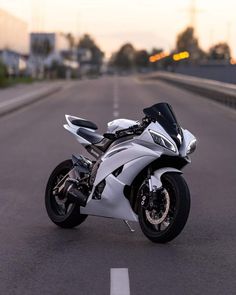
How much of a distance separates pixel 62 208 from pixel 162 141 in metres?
1.72

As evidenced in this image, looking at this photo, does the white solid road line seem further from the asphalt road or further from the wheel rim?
the wheel rim

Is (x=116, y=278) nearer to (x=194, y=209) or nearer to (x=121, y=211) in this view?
(x=121, y=211)

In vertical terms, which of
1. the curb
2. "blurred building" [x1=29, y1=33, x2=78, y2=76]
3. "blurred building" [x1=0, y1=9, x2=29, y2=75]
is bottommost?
"blurred building" [x1=29, y1=33, x2=78, y2=76]

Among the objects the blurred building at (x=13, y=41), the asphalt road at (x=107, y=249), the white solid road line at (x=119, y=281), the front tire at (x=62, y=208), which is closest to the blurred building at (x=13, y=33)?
the blurred building at (x=13, y=41)

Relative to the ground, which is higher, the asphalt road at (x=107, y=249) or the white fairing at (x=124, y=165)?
the white fairing at (x=124, y=165)

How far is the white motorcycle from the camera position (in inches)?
262

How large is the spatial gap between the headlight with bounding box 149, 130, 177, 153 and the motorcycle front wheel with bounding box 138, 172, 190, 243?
0.30m

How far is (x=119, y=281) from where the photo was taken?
581 centimetres

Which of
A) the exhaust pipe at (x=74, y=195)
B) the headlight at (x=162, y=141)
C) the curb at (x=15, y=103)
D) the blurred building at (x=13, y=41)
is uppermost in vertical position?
the headlight at (x=162, y=141)

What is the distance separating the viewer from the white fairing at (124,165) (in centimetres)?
666

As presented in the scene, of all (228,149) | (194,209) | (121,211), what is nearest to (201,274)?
(121,211)

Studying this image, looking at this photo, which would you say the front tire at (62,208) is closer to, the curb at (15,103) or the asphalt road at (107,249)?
the asphalt road at (107,249)

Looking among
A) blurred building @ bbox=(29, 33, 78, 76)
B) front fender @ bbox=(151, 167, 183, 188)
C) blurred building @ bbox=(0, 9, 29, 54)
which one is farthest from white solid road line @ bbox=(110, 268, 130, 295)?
blurred building @ bbox=(29, 33, 78, 76)

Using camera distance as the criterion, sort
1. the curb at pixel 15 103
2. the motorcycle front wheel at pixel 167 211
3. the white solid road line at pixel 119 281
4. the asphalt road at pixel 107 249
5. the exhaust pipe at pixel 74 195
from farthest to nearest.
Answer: the curb at pixel 15 103 → the exhaust pipe at pixel 74 195 → the motorcycle front wheel at pixel 167 211 → the asphalt road at pixel 107 249 → the white solid road line at pixel 119 281
